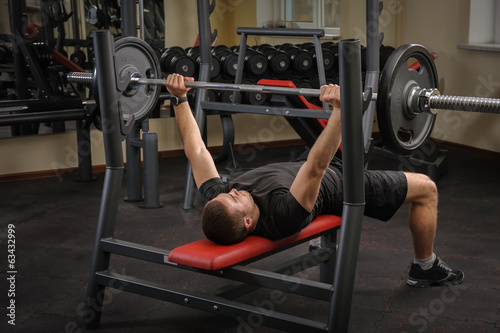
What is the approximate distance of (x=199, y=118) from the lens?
151 inches

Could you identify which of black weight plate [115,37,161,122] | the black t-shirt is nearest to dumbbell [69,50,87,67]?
black weight plate [115,37,161,122]

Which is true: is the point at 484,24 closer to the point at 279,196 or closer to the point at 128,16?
the point at 128,16

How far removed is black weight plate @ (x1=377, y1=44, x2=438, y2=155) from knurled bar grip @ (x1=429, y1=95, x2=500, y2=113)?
90 millimetres

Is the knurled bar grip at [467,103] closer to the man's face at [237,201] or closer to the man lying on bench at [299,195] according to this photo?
the man lying on bench at [299,195]

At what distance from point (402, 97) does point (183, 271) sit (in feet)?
4.22

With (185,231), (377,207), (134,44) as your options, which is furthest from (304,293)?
(185,231)

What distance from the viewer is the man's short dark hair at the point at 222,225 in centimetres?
204

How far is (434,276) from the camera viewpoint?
265 centimetres

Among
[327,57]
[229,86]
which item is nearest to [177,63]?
[327,57]

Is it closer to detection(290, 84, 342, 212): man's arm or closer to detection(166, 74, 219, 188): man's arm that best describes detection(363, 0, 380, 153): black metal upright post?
detection(166, 74, 219, 188): man's arm

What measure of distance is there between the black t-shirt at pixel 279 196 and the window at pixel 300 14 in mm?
3263

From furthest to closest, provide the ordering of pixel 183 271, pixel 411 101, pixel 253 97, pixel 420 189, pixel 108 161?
pixel 253 97 → pixel 183 271 → pixel 420 189 → pixel 108 161 → pixel 411 101

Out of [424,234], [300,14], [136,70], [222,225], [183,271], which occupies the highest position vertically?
[300,14]

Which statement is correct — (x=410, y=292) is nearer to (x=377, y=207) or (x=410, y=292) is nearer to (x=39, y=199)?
(x=377, y=207)
